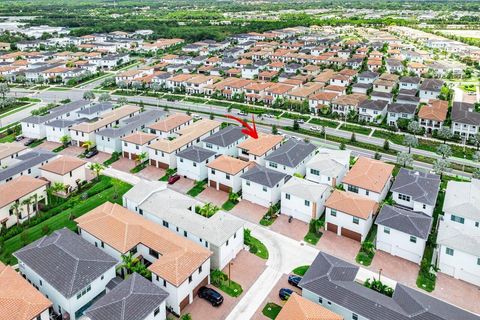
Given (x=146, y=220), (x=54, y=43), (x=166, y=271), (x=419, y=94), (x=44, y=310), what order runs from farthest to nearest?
1. (x=54, y=43)
2. (x=419, y=94)
3. (x=146, y=220)
4. (x=166, y=271)
5. (x=44, y=310)

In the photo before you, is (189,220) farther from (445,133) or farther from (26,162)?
(445,133)

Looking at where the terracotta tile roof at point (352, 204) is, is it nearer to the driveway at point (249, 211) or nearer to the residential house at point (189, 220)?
the driveway at point (249, 211)

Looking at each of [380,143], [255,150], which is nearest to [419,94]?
[380,143]

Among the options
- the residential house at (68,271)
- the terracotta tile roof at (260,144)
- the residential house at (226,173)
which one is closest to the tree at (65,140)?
the residential house at (226,173)

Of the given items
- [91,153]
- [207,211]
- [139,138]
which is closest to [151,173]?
[139,138]

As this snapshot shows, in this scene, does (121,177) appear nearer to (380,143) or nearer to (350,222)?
(350,222)

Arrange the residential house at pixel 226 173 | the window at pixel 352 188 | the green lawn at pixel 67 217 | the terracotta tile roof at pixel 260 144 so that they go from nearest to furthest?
the green lawn at pixel 67 217 → the window at pixel 352 188 → the residential house at pixel 226 173 → the terracotta tile roof at pixel 260 144
